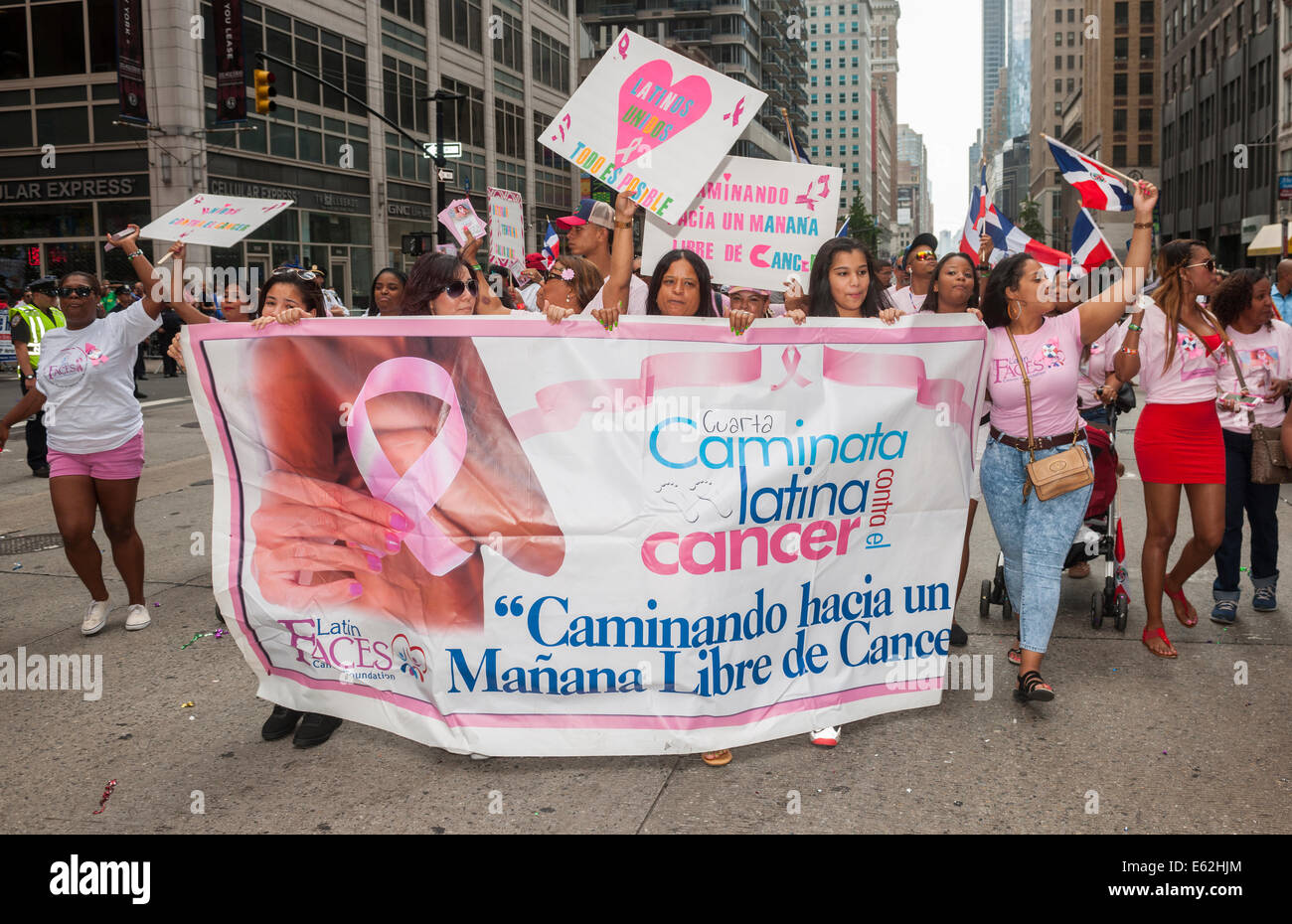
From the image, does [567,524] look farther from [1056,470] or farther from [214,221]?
[214,221]

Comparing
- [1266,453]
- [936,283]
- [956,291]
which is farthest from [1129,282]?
[1266,453]

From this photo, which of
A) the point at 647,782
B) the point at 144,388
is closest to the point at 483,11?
the point at 144,388

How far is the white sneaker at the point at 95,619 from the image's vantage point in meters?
5.79

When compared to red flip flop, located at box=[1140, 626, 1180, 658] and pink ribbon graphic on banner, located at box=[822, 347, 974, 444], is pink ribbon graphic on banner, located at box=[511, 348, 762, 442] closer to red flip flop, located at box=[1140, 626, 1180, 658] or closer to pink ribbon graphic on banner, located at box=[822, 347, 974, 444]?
pink ribbon graphic on banner, located at box=[822, 347, 974, 444]

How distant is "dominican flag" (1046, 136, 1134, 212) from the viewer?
5.49 metres

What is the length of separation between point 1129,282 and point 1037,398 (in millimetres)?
601

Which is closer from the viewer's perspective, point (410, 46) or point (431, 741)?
point (431, 741)

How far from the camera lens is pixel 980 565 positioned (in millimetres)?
7156

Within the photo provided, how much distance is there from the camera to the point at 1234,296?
581 cm

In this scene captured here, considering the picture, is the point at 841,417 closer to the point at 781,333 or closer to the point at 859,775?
the point at 781,333

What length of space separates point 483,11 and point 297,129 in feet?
48.3

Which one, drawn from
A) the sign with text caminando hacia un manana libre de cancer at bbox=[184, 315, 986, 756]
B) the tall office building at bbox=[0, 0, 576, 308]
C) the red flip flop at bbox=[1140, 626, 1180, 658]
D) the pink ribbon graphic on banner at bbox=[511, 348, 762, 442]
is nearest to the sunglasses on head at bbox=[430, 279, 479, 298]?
the sign with text caminando hacia un manana libre de cancer at bbox=[184, 315, 986, 756]

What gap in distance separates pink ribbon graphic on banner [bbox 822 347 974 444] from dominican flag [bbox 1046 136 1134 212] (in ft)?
5.23

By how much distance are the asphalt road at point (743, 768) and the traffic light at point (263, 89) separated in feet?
54.4
